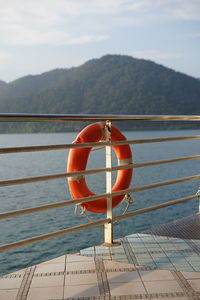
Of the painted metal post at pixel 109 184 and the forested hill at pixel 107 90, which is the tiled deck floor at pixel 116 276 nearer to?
the painted metal post at pixel 109 184

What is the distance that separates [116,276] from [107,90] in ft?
154

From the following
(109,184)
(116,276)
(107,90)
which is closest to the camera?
(116,276)

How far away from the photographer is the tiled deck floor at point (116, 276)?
6.72 feet

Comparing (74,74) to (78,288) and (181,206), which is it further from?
(78,288)

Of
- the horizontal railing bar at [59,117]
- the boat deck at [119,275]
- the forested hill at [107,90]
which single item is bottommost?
the boat deck at [119,275]

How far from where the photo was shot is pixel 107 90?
48531 mm

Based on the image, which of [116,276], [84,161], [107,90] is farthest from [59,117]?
[107,90]

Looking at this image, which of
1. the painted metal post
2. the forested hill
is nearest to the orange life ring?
the painted metal post

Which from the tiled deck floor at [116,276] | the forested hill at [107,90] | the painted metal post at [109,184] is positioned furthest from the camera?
the forested hill at [107,90]

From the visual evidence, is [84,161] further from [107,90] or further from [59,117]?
[107,90]

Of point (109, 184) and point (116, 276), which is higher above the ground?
point (109, 184)

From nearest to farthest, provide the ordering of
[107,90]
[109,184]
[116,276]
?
[116,276], [109,184], [107,90]

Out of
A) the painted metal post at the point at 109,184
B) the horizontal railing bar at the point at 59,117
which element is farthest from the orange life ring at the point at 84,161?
the horizontal railing bar at the point at 59,117

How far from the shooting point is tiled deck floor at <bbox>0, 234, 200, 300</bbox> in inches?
80.7
